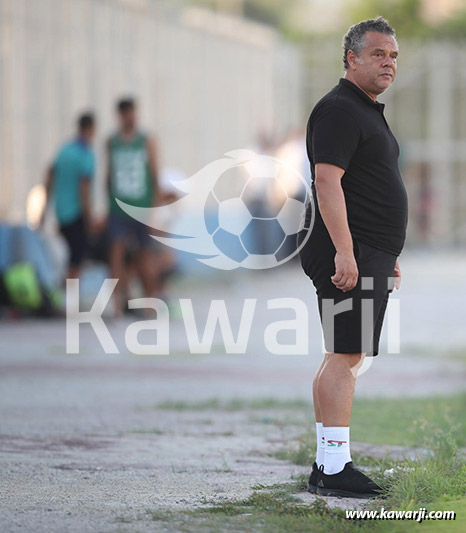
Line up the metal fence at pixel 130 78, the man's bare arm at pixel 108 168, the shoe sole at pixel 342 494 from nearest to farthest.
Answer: the shoe sole at pixel 342 494 → the man's bare arm at pixel 108 168 → the metal fence at pixel 130 78

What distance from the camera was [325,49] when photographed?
Result: 31.2 meters

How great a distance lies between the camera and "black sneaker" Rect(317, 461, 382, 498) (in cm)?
539

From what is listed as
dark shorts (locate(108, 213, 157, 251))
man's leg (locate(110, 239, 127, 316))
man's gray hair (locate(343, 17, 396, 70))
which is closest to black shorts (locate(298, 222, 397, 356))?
man's gray hair (locate(343, 17, 396, 70))

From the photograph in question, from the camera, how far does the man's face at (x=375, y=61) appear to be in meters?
5.53

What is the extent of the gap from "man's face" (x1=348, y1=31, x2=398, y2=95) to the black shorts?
0.64 m

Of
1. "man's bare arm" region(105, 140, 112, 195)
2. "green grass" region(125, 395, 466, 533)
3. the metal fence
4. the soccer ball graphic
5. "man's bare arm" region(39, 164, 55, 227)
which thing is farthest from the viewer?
the soccer ball graphic

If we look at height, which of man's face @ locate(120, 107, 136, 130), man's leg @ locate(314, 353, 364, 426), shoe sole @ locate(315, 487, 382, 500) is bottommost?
shoe sole @ locate(315, 487, 382, 500)

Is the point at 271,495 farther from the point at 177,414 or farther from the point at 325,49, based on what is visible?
the point at 325,49

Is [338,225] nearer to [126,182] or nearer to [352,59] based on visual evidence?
[352,59]

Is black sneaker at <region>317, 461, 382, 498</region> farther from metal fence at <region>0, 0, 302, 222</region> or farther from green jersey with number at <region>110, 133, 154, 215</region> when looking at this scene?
metal fence at <region>0, 0, 302, 222</region>

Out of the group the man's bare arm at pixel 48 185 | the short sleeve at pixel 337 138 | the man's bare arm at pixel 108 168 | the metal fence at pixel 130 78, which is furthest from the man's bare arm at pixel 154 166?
the short sleeve at pixel 337 138

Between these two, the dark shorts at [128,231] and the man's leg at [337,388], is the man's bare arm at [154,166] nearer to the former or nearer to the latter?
the dark shorts at [128,231]

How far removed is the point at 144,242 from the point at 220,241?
19.2ft

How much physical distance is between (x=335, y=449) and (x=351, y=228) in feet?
2.98
